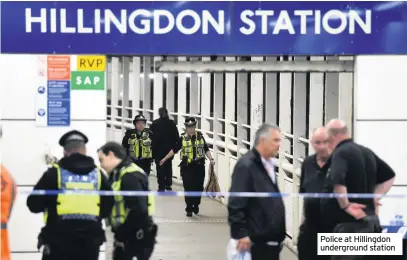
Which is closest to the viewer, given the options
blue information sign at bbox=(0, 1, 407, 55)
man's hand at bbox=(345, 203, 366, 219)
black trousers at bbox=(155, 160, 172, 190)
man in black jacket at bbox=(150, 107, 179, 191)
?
man's hand at bbox=(345, 203, 366, 219)

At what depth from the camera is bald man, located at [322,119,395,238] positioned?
1003 centimetres

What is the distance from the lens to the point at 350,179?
1017cm

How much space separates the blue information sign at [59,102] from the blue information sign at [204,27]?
1.09 feet

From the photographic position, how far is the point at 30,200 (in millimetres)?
9586

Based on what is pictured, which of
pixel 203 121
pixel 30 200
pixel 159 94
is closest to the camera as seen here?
pixel 30 200

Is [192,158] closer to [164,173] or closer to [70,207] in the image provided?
[164,173]

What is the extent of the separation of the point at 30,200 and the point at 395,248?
12.5 ft

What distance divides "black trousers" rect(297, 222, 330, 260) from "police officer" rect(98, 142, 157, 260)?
147 centimetres

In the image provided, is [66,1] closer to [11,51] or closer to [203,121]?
[11,51]

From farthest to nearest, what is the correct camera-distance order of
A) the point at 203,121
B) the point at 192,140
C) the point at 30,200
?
1. the point at 203,121
2. the point at 192,140
3. the point at 30,200

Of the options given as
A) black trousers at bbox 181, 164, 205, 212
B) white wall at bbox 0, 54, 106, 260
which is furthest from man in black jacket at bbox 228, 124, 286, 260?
black trousers at bbox 181, 164, 205, 212

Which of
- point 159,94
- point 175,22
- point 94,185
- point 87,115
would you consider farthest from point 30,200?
point 159,94

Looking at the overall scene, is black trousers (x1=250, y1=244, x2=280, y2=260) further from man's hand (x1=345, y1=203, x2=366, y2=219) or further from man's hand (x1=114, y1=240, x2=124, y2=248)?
man's hand (x1=114, y1=240, x2=124, y2=248)

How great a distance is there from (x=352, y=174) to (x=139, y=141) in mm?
9578
